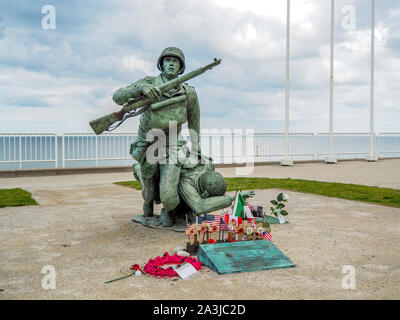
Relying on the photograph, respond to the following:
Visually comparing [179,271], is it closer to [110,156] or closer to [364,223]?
[364,223]

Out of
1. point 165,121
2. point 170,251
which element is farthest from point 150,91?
point 170,251

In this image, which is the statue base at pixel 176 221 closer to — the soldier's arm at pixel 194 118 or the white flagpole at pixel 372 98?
the soldier's arm at pixel 194 118

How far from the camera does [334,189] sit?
31.2ft

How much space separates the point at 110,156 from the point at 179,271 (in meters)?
13.4

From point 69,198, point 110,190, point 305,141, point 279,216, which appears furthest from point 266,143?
point 279,216

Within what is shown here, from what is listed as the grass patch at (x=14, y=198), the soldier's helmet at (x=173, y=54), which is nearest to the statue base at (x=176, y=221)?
the soldier's helmet at (x=173, y=54)

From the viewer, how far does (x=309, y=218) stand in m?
6.13

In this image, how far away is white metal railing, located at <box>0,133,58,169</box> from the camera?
570 inches

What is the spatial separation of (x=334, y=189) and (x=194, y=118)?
5389 mm

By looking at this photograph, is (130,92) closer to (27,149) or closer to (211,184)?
(211,184)

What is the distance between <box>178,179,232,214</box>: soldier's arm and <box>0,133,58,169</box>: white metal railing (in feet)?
38.2

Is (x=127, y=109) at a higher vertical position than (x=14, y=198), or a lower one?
higher

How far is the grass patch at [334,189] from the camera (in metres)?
7.94

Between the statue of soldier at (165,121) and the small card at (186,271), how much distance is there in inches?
63.8
